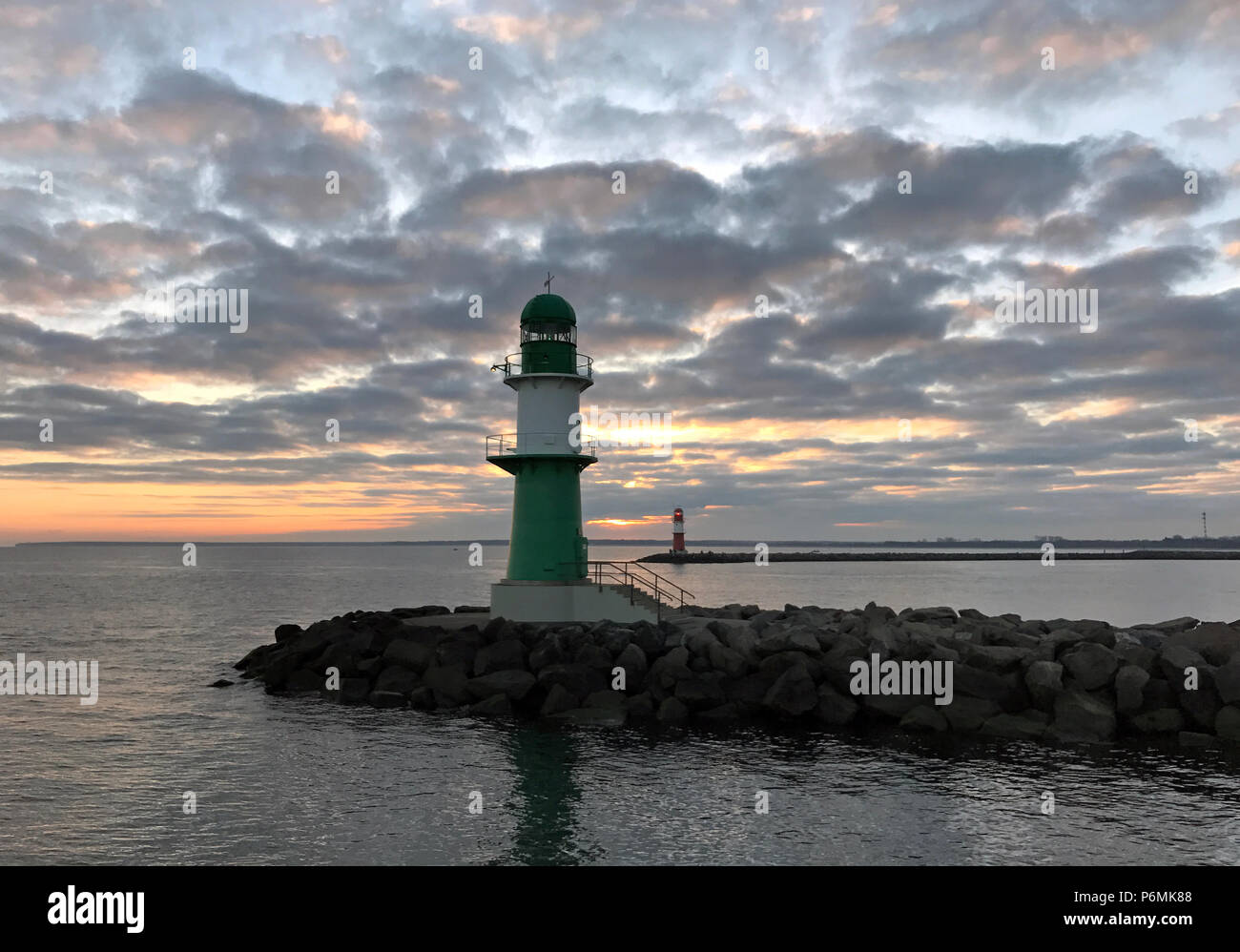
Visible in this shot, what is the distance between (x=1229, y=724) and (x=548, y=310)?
20471mm

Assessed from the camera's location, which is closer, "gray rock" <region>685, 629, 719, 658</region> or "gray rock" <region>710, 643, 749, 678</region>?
"gray rock" <region>710, 643, 749, 678</region>

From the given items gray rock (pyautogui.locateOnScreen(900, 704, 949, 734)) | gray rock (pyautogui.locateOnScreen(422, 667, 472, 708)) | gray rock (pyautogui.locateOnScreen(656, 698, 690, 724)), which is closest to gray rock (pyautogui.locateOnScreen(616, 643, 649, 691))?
gray rock (pyautogui.locateOnScreen(656, 698, 690, 724))

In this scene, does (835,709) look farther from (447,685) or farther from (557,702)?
(447,685)

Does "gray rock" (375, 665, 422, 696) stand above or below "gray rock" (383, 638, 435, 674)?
below

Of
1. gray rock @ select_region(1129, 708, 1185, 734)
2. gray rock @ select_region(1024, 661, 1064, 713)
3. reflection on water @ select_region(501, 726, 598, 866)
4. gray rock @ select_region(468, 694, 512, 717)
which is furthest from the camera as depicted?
gray rock @ select_region(468, 694, 512, 717)

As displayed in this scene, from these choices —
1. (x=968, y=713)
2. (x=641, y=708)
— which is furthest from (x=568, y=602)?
(x=968, y=713)

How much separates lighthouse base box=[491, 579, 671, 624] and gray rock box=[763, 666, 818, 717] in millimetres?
6407

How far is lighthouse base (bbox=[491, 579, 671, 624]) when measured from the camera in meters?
26.3

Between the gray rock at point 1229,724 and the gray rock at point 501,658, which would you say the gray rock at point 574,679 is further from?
the gray rock at point 1229,724

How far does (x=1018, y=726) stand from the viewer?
19.4 metres

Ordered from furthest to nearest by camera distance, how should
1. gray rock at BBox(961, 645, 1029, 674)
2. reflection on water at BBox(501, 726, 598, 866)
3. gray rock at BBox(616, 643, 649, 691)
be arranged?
gray rock at BBox(616, 643, 649, 691), gray rock at BBox(961, 645, 1029, 674), reflection on water at BBox(501, 726, 598, 866)

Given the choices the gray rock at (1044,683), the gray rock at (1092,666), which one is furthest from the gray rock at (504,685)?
the gray rock at (1092,666)

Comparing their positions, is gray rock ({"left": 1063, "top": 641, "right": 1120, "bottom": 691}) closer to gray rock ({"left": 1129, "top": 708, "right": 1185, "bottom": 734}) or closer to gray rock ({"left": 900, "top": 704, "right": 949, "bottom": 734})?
gray rock ({"left": 1129, "top": 708, "right": 1185, "bottom": 734})

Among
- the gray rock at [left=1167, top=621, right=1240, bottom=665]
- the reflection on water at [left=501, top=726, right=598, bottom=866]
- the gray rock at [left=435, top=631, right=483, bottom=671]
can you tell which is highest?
the gray rock at [left=1167, top=621, right=1240, bottom=665]
